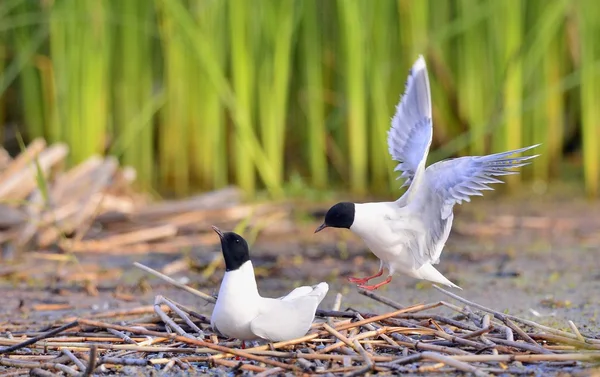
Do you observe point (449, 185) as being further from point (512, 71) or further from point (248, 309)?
point (512, 71)

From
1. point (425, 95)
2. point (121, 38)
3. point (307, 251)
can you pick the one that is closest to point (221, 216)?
point (307, 251)

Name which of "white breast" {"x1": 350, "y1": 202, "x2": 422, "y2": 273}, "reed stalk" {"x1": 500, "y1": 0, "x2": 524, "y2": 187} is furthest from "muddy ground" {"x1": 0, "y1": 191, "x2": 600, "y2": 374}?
"white breast" {"x1": 350, "y1": 202, "x2": 422, "y2": 273}

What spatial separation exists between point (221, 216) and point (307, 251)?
82 centimetres

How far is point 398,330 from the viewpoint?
413 cm

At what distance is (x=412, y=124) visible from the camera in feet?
14.0

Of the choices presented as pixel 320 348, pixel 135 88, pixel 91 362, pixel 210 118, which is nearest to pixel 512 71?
pixel 210 118

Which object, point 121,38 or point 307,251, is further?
point 121,38

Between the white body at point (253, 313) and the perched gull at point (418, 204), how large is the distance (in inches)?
12.9

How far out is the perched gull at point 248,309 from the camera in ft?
12.4

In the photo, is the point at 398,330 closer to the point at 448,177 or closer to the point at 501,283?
the point at 448,177

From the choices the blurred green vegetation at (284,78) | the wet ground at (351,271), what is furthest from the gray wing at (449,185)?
the blurred green vegetation at (284,78)

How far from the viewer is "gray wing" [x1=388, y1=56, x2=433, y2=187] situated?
13.7 ft

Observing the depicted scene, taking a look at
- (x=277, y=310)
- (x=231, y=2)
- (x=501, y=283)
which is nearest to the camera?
(x=277, y=310)

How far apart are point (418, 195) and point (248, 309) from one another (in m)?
0.79
